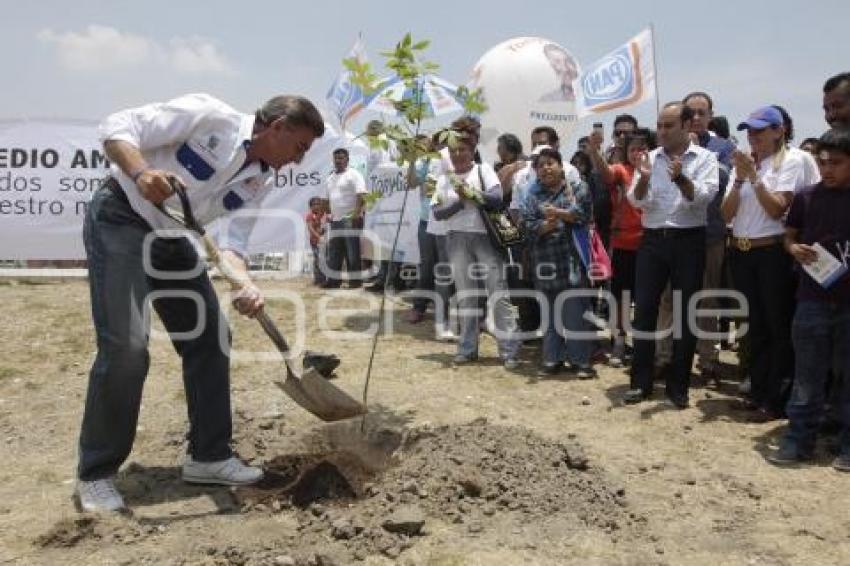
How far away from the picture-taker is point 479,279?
625 cm

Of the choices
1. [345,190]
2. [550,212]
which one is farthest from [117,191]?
[345,190]

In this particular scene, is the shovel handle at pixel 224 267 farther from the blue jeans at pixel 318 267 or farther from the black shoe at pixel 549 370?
the blue jeans at pixel 318 267

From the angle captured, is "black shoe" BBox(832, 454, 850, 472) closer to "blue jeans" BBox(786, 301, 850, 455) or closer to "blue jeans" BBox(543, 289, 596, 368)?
"blue jeans" BBox(786, 301, 850, 455)

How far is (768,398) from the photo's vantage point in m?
4.79

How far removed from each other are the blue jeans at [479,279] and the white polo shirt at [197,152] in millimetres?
2647

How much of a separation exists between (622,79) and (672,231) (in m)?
3.74

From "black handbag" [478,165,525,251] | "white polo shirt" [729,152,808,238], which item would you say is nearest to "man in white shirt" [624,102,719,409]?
"white polo shirt" [729,152,808,238]

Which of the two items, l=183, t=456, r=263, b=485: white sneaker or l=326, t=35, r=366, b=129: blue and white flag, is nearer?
l=183, t=456, r=263, b=485: white sneaker

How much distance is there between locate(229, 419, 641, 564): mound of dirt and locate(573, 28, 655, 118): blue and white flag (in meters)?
5.11

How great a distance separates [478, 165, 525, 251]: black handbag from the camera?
602 centimetres

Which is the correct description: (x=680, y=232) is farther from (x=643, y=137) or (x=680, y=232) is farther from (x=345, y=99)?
(x=345, y=99)

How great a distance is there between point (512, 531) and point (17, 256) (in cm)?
997

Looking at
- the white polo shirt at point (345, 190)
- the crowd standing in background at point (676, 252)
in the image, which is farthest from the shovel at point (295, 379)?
the white polo shirt at point (345, 190)

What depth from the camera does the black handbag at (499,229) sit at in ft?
19.7
